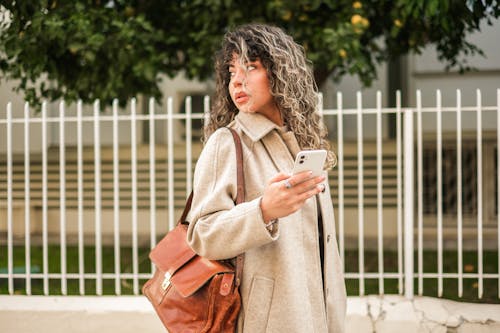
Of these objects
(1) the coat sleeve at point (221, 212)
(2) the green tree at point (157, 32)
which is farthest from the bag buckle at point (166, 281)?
(2) the green tree at point (157, 32)

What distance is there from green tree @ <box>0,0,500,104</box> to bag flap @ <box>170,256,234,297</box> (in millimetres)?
3835

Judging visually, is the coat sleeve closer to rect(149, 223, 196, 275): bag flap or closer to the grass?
rect(149, 223, 196, 275): bag flap

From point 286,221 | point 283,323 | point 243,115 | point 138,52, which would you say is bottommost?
point 283,323

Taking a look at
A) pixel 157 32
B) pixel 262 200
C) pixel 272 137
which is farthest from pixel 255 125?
pixel 157 32

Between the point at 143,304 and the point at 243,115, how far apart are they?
2.97m

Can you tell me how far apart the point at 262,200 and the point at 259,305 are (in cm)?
35

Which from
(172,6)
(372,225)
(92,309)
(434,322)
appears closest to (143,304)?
(92,309)

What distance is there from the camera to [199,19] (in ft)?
19.8

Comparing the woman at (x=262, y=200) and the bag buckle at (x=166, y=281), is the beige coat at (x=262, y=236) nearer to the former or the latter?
the woman at (x=262, y=200)

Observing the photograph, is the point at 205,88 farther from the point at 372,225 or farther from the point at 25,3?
the point at 25,3

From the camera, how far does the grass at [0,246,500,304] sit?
6094 mm

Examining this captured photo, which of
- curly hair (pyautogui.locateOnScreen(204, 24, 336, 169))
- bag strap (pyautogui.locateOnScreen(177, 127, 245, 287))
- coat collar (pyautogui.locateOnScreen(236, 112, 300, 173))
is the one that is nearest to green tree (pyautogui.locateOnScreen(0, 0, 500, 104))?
curly hair (pyautogui.locateOnScreen(204, 24, 336, 169))

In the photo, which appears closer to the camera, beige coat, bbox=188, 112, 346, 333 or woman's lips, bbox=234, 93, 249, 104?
beige coat, bbox=188, 112, 346, 333

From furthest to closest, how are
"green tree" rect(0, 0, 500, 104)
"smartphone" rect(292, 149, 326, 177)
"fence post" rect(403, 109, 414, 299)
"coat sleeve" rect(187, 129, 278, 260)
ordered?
"green tree" rect(0, 0, 500, 104), "fence post" rect(403, 109, 414, 299), "coat sleeve" rect(187, 129, 278, 260), "smartphone" rect(292, 149, 326, 177)
